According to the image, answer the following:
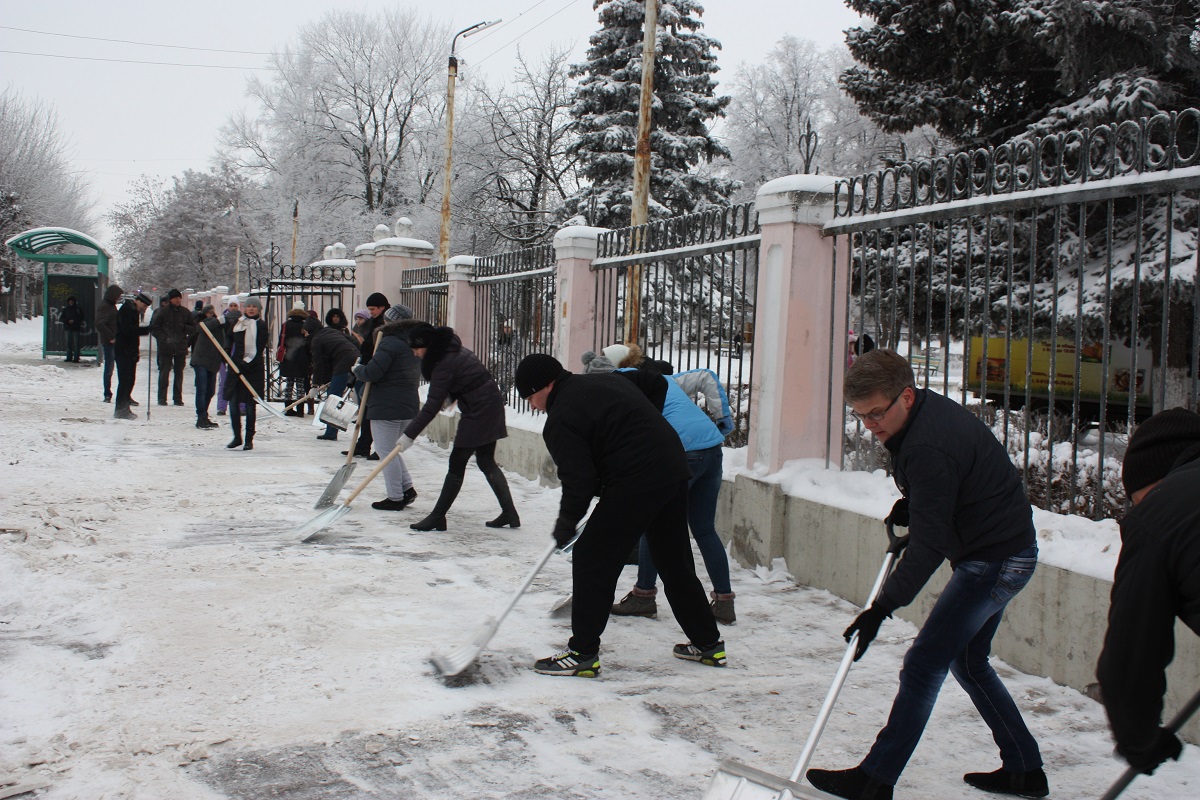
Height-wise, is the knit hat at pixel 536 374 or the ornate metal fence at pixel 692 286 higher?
the ornate metal fence at pixel 692 286

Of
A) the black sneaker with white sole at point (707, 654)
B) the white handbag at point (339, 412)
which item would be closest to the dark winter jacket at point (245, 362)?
the white handbag at point (339, 412)

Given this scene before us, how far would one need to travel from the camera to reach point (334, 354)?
38.6ft

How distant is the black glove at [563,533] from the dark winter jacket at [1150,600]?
2.51 m

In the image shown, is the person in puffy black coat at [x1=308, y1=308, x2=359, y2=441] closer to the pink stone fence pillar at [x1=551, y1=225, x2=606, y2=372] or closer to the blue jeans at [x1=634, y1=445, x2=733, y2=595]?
the pink stone fence pillar at [x1=551, y1=225, x2=606, y2=372]

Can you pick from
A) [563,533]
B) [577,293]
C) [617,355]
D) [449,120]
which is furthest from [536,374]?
[449,120]

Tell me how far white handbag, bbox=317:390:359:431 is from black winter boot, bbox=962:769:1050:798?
331 inches

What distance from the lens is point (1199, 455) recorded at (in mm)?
1902

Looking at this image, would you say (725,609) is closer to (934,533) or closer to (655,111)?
(934,533)

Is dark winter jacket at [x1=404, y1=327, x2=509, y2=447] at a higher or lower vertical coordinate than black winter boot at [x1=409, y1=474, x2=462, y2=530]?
higher

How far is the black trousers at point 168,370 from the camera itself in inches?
583

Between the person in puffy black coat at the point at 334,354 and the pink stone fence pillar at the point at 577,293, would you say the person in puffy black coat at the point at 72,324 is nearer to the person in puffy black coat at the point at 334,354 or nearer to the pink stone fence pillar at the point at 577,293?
the person in puffy black coat at the point at 334,354

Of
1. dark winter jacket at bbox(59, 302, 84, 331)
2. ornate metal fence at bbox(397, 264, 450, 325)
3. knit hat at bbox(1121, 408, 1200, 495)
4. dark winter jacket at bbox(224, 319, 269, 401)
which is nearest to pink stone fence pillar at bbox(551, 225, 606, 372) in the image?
ornate metal fence at bbox(397, 264, 450, 325)

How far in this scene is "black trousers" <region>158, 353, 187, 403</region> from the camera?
1480cm

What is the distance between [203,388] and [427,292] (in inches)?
127
